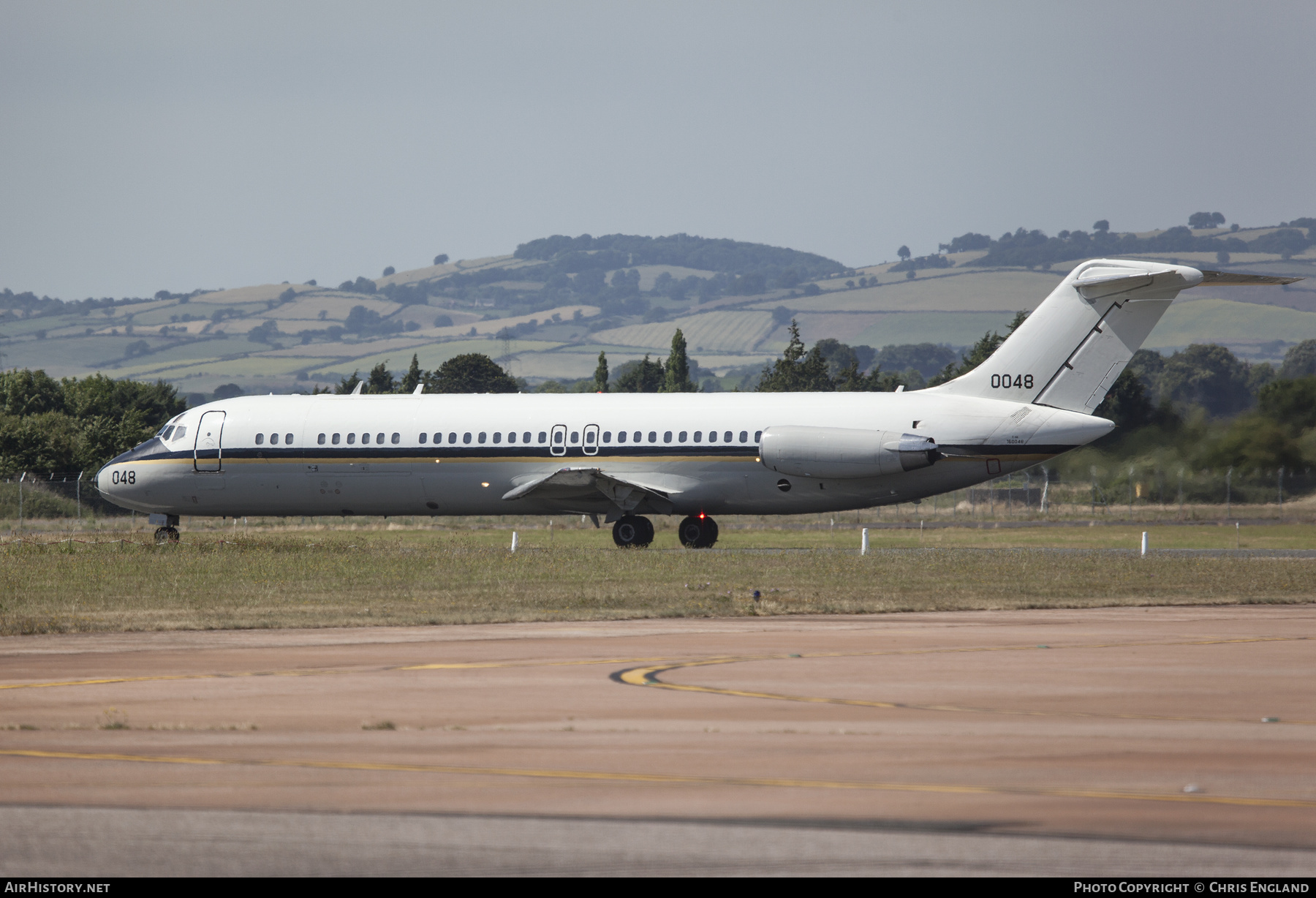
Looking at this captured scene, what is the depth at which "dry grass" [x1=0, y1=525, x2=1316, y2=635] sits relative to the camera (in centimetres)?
2214

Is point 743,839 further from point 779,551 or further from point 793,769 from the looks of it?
point 779,551

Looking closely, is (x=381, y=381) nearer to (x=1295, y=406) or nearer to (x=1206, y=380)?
(x=1295, y=406)

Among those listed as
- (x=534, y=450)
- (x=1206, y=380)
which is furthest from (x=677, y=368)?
(x=1206, y=380)

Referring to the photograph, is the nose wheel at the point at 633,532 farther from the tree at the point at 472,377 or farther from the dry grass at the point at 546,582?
the tree at the point at 472,377

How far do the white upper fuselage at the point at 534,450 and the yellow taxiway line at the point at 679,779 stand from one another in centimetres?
2493

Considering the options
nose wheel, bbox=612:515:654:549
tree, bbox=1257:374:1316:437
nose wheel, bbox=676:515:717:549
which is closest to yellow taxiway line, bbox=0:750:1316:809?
nose wheel, bbox=612:515:654:549

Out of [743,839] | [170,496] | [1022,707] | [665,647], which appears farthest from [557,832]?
[170,496]

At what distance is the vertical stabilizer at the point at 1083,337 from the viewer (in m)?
33.7

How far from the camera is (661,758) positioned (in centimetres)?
1061

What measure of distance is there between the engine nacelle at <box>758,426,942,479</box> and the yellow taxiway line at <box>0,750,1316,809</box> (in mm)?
24692

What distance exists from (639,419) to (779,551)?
4.46 m

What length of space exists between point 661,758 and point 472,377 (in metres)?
94.0

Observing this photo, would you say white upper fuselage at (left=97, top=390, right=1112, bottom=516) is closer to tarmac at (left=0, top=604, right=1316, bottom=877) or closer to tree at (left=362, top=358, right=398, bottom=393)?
tarmac at (left=0, top=604, right=1316, bottom=877)

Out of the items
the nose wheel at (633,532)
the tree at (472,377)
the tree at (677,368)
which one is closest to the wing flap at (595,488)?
the nose wheel at (633,532)
